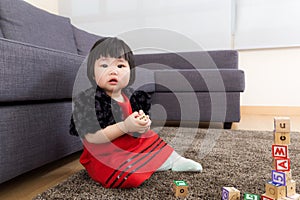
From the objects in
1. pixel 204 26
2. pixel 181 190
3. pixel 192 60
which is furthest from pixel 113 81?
pixel 204 26

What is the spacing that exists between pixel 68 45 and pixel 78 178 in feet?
3.92

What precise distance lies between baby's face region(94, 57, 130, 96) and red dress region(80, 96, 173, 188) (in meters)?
0.08

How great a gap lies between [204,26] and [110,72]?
230 centimetres

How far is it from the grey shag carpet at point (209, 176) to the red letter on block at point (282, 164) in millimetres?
172

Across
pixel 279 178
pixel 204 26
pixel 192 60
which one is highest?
pixel 204 26

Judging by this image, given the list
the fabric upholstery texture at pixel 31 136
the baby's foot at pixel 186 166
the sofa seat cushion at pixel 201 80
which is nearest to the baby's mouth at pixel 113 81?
the fabric upholstery texture at pixel 31 136

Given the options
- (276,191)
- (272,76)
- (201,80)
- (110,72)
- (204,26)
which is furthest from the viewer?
(204,26)

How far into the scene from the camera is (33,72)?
2.59 feet

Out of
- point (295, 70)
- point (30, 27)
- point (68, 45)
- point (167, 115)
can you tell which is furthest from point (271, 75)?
point (30, 27)

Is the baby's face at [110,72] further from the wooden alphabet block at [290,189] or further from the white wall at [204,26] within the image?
the white wall at [204,26]

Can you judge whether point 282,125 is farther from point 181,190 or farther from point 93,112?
point 93,112

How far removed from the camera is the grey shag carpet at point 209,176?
0.69m

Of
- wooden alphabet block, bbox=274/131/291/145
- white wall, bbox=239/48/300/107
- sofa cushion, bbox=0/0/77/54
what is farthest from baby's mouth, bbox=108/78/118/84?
white wall, bbox=239/48/300/107

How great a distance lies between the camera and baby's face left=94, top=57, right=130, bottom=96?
782 millimetres
